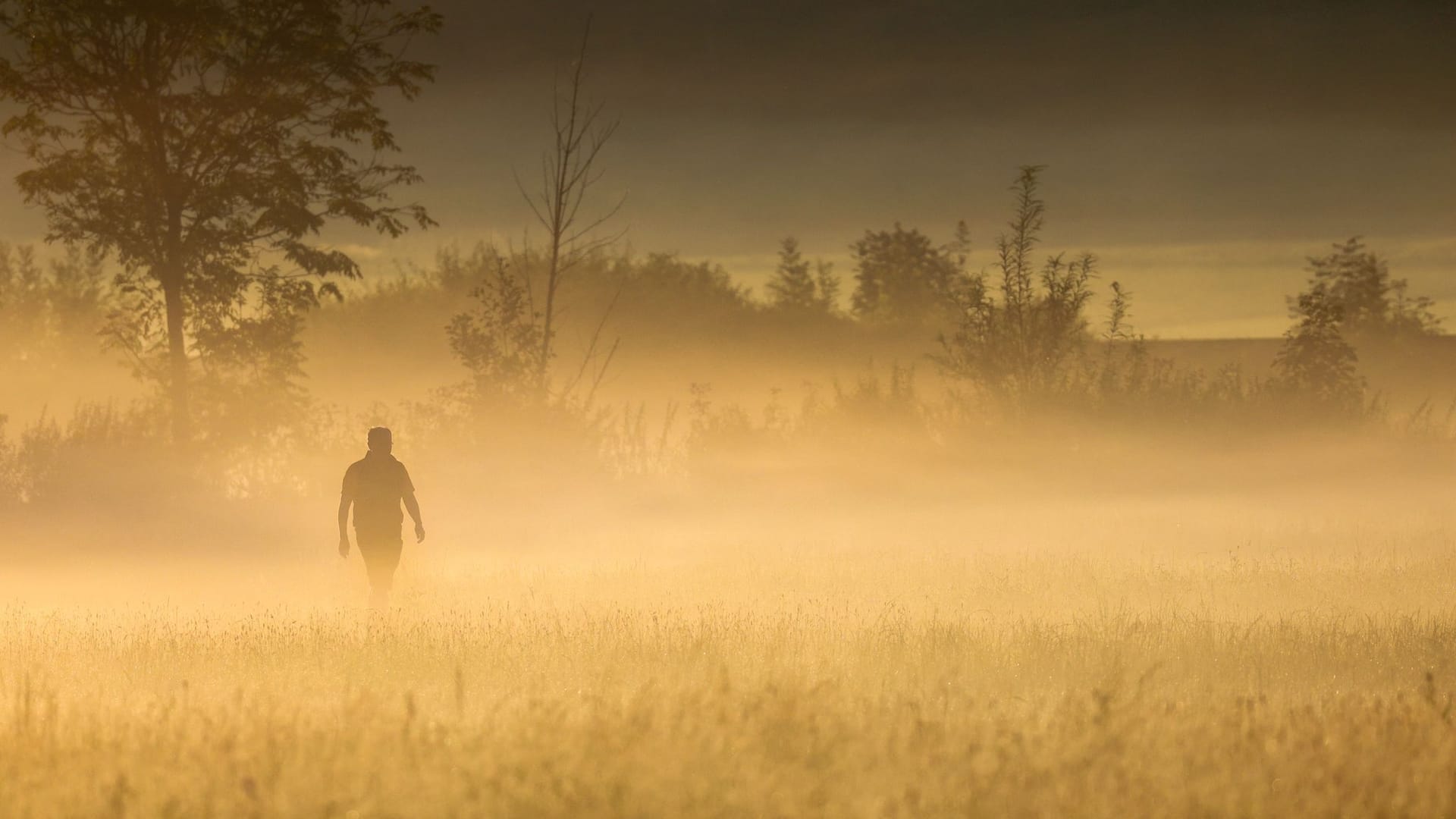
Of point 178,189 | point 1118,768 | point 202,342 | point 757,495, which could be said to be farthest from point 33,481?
point 1118,768

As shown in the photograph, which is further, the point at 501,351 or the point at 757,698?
the point at 501,351

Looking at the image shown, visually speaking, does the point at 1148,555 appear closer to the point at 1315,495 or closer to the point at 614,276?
the point at 1315,495

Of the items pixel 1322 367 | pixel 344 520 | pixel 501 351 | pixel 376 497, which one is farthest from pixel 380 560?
pixel 1322 367

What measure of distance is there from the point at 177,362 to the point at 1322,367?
23118 mm

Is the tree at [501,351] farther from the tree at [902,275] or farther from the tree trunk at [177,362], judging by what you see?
the tree at [902,275]

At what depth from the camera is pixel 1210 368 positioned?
61.0m

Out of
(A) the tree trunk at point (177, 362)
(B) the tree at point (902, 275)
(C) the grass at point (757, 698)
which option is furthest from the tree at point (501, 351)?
(B) the tree at point (902, 275)

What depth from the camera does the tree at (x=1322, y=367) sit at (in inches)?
1162

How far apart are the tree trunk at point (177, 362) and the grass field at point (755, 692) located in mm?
8116

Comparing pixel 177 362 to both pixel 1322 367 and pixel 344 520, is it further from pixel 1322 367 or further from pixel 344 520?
pixel 1322 367

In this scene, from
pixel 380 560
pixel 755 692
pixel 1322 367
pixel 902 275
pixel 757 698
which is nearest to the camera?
pixel 757 698

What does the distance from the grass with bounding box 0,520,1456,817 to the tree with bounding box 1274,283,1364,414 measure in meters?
12.0

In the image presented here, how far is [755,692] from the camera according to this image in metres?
9.18

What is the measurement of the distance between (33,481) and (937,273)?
5394 cm
